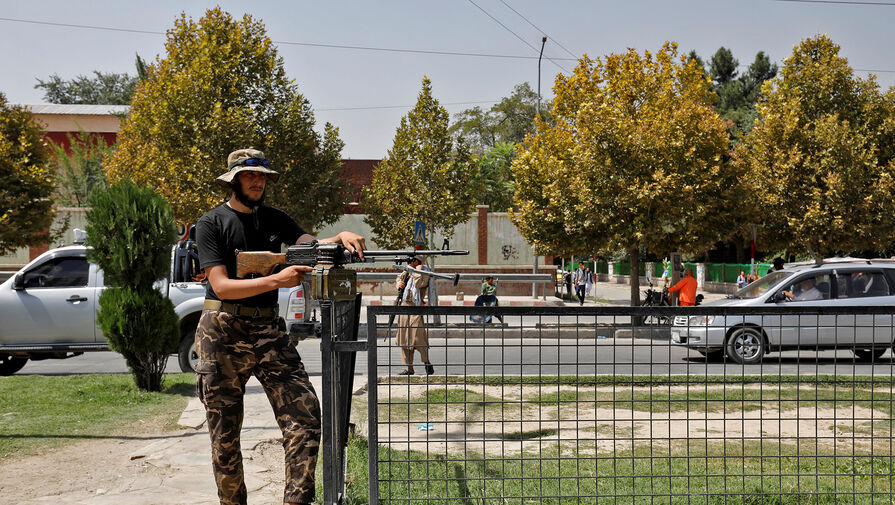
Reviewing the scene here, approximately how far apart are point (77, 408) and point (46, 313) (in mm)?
3660

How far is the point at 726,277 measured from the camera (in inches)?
1811

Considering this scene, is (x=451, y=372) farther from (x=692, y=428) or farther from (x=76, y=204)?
(x=76, y=204)

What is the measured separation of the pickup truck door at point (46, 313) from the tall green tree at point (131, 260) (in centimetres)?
265

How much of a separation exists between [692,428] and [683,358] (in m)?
3.09

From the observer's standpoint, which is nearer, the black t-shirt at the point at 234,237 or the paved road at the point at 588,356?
the paved road at the point at 588,356

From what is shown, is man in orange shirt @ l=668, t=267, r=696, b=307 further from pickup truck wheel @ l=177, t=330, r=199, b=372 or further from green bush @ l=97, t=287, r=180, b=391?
green bush @ l=97, t=287, r=180, b=391

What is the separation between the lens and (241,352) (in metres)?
4.14

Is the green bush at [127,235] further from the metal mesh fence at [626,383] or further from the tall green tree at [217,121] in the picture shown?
the tall green tree at [217,121]

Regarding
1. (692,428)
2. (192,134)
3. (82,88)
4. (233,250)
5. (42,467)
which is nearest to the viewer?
(233,250)

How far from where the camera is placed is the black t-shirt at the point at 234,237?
163 inches

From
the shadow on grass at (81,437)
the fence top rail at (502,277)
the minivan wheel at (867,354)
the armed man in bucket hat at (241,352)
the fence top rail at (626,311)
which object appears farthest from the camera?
the fence top rail at (502,277)

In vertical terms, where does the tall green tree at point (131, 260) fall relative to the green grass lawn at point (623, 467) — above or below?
above

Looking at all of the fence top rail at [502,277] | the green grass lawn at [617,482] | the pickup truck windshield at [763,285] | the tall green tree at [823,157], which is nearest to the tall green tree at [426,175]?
the fence top rail at [502,277]

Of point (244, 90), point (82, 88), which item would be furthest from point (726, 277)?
point (82, 88)
